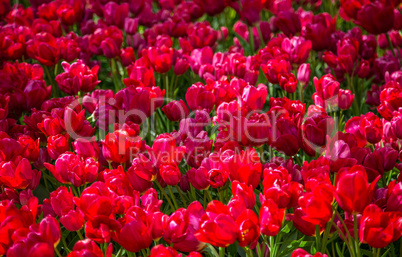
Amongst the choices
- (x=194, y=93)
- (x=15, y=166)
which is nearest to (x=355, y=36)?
(x=194, y=93)

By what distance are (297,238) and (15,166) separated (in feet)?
2.74

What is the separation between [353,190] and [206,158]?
1.40ft

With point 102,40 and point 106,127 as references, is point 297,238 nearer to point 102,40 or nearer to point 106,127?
point 106,127

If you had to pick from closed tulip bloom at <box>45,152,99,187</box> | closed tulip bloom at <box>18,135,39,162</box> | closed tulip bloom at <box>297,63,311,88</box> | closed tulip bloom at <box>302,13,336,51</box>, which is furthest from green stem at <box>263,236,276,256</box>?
closed tulip bloom at <box>302,13,336,51</box>

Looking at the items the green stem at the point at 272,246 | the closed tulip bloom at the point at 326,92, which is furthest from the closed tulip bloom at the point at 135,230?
the closed tulip bloom at the point at 326,92

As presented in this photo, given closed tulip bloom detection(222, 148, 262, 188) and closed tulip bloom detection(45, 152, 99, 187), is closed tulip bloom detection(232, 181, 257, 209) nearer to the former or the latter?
closed tulip bloom detection(222, 148, 262, 188)

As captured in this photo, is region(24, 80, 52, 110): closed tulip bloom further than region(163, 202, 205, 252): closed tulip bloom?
Yes

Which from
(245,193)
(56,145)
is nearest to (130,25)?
(56,145)

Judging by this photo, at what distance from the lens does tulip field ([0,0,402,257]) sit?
1.04 meters

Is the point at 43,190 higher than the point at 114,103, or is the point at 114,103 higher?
the point at 114,103

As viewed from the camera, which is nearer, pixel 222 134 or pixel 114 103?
pixel 222 134

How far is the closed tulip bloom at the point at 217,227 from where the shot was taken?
3.29 ft

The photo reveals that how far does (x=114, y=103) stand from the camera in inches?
65.0

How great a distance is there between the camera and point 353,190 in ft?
3.35
